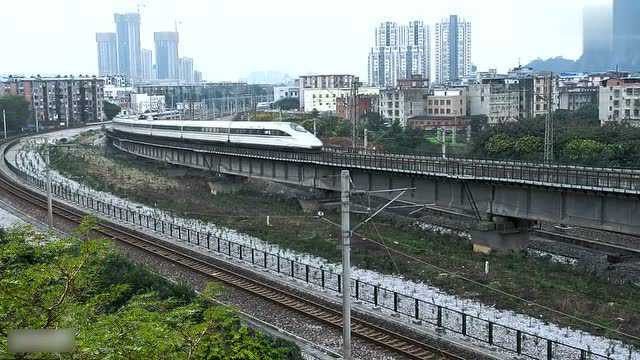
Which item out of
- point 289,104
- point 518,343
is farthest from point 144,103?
point 518,343

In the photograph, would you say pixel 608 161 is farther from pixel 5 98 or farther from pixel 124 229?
pixel 5 98

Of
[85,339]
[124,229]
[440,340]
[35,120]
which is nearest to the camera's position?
[85,339]

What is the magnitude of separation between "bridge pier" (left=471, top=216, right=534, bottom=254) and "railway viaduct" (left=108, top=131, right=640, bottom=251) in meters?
0.04

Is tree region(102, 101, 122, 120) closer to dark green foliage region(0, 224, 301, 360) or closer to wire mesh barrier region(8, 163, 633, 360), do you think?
wire mesh barrier region(8, 163, 633, 360)

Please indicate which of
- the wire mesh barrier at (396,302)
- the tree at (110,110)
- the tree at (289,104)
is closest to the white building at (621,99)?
the wire mesh barrier at (396,302)

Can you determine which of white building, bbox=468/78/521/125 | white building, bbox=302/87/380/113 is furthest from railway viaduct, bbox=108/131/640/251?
white building, bbox=302/87/380/113

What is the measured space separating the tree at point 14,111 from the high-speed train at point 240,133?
124 ft

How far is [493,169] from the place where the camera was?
93.6 ft

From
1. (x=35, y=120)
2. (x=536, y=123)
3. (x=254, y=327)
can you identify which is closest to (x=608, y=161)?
(x=536, y=123)

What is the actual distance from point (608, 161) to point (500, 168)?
64.8 ft

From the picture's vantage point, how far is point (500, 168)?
28.5 m

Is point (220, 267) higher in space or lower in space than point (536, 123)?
lower

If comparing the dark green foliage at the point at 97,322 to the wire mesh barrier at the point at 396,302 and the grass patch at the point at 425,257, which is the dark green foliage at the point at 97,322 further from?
the grass patch at the point at 425,257

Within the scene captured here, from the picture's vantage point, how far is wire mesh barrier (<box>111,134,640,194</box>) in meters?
24.6
